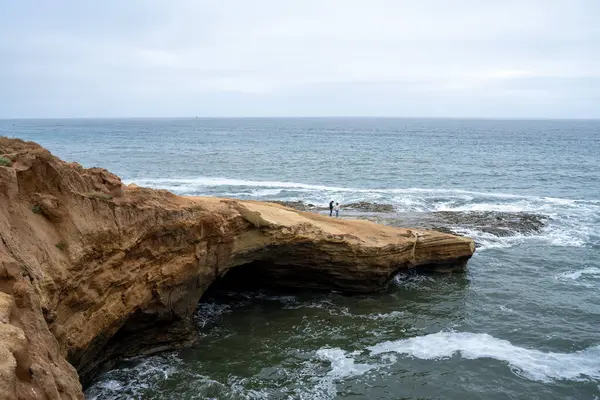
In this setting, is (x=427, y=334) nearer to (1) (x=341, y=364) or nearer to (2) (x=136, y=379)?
(1) (x=341, y=364)

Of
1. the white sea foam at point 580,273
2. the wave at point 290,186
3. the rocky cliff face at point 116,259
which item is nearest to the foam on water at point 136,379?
the rocky cliff face at point 116,259

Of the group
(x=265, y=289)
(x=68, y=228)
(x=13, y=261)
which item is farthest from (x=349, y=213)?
(x=13, y=261)

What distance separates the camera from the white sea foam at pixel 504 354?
1532cm

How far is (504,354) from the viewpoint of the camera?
16422 mm

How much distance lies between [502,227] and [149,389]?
82.9ft

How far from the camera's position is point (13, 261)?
8766 millimetres

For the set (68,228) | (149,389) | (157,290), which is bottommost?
(149,389)

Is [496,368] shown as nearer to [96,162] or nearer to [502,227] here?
[502,227]

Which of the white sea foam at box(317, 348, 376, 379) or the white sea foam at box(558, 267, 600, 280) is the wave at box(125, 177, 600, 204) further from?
the white sea foam at box(317, 348, 376, 379)

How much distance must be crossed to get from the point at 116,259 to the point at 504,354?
41.3 feet

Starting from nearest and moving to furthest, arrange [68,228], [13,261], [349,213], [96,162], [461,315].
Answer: [13,261]
[68,228]
[461,315]
[349,213]
[96,162]

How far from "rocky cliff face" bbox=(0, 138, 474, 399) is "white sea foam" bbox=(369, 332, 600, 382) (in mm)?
3943

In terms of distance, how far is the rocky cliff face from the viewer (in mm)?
8258

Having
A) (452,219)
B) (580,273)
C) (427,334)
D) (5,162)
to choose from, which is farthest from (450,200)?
(5,162)
